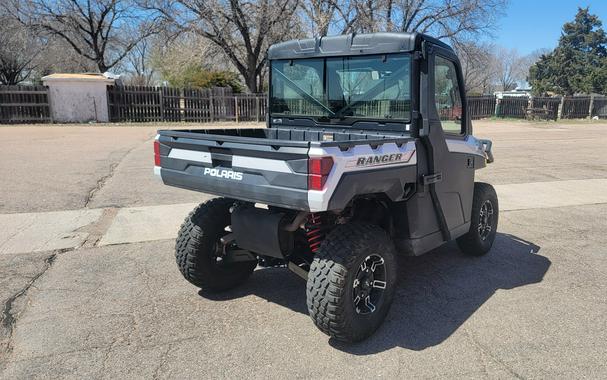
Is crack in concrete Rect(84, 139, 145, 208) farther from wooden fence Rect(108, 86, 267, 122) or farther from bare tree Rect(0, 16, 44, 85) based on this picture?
bare tree Rect(0, 16, 44, 85)

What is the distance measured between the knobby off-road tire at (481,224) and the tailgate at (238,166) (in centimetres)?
281

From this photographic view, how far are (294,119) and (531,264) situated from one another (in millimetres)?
3074

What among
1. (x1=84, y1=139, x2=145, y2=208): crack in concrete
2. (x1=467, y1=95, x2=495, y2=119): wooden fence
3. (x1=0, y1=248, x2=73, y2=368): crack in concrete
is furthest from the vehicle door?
(x1=467, y1=95, x2=495, y2=119): wooden fence

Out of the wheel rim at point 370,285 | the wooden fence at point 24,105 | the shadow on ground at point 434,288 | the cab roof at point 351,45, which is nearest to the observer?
the wheel rim at point 370,285

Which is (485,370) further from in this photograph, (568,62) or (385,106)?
(568,62)

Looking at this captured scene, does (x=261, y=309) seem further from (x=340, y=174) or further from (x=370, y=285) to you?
(x=340, y=174)

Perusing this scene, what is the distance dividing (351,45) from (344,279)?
2109mm

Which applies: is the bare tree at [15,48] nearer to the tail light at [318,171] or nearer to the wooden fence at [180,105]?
the wooden fence at [180,105]

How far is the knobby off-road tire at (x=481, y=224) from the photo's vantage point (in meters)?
5.26

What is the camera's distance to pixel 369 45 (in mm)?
4152

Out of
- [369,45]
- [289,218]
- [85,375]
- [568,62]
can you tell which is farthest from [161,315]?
[568,62]

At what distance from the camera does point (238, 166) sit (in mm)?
3436

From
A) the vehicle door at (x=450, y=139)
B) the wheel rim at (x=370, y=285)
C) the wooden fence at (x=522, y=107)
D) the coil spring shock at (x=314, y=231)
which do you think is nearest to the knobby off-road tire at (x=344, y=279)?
the wheel rim at (x=370, y=285)

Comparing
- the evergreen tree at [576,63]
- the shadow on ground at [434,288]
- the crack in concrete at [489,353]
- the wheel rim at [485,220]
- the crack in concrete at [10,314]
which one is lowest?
the crack in concrete at [489,353]
